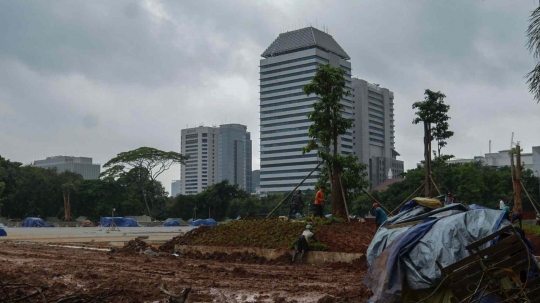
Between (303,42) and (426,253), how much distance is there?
133m

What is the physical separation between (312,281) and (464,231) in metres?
4.77

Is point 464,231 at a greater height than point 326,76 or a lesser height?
lesser

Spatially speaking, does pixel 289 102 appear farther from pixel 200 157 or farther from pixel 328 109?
pixel 328 109

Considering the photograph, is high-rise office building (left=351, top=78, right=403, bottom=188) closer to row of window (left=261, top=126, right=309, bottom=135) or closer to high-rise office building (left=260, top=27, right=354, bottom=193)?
high-rise office building (left=260, top=27, right=354, bottom=193)

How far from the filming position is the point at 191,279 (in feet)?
40.6

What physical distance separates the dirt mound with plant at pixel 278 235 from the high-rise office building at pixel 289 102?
111612mm

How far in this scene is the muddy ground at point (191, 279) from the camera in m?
10.0

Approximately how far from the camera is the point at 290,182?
14238 centimetres

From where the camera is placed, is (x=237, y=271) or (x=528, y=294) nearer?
(x=528, y=294)

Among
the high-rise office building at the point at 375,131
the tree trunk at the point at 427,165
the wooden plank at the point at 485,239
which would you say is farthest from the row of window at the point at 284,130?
the wooden plank at the point at 485,239

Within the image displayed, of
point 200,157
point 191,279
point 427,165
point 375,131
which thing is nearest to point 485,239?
point 191,279

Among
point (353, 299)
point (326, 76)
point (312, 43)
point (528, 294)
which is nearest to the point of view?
point (528, 294)

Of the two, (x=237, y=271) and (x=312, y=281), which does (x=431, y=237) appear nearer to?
(x=312, y=281)

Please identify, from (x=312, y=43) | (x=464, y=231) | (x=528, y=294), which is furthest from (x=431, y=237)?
(x=312, y=43)
